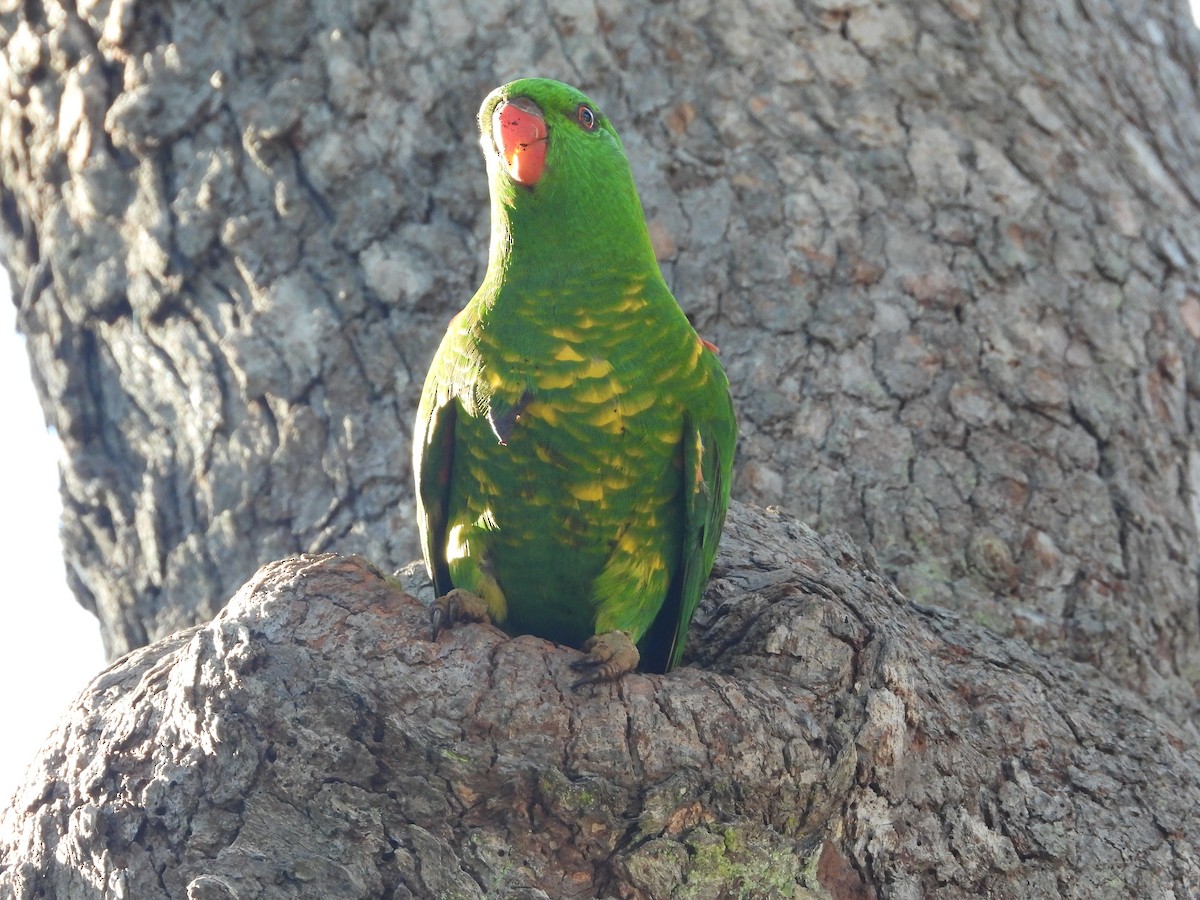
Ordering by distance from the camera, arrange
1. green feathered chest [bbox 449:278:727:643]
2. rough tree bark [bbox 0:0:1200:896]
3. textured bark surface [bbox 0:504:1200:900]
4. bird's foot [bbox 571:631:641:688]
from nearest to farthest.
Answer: textured bark surface [bbox 0:504:1200:900]
bird's foot [bbox 571:631:641:688]
green feathered chest [bbox 449:278:727:643]
rough tree bark [bbox 0:0:1200:896]

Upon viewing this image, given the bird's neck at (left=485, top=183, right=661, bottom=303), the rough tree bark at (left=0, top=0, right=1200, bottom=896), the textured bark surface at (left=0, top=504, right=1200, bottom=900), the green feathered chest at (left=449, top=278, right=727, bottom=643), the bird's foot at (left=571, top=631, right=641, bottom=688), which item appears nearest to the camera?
the textured bark surface at (left=0, top=504, right=1200, bottom=900)

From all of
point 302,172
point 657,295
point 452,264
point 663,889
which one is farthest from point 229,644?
point 302,172

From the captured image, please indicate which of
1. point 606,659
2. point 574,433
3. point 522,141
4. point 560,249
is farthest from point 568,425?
point 522,141

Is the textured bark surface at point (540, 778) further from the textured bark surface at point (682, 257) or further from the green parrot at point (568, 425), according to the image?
the textured bark surface at point (682, 257)

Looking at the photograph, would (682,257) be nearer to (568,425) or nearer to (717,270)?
(717,270)

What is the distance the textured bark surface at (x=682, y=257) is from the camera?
12.4 ft

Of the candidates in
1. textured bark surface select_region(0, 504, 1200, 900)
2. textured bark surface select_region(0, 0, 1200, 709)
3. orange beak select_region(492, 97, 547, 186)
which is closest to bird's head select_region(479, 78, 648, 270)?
orange beak select_region(492, 97, 547, 186)

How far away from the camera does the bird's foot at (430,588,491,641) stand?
8.68 feet

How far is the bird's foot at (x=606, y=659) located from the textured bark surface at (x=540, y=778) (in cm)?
3

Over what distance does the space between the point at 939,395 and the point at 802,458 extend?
47 cm

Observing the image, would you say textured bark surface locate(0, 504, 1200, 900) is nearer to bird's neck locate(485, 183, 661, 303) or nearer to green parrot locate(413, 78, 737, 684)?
green parrot locate(413, 78, 737, 684)

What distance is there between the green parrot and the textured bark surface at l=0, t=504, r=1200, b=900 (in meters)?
0.39

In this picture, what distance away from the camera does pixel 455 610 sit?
109 inches

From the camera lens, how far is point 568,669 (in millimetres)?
2629
